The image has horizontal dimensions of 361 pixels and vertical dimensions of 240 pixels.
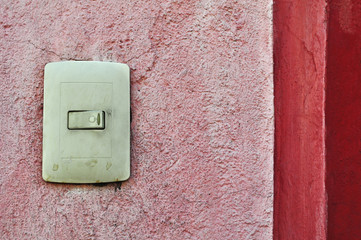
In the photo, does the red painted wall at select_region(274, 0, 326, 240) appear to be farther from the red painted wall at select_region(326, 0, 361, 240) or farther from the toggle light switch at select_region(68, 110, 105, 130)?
the toggle light switch at select_region(68, 110, 105, 130)

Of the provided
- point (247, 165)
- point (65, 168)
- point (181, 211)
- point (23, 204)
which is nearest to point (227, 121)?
point (247, 165)

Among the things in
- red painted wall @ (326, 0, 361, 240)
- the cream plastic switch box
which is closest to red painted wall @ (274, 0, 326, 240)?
red painted wall @ (326, 0, 361, 240)

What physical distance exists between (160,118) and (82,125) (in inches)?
6.1

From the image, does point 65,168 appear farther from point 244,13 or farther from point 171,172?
point 244,13

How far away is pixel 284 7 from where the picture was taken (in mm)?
620

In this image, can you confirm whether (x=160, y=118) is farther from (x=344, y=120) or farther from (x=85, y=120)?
(x=344, y=120)

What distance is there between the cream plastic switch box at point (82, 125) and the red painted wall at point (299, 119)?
334 millimetres

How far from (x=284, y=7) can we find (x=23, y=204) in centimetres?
67

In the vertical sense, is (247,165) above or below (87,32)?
below

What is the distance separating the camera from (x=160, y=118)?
61cm

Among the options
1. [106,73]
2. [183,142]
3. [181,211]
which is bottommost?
[181,211]

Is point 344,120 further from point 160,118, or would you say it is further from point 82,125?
point 82,125

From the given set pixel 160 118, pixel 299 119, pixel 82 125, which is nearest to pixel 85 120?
pixel 82 125

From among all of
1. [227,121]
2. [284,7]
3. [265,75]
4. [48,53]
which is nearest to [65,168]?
[48,53]
